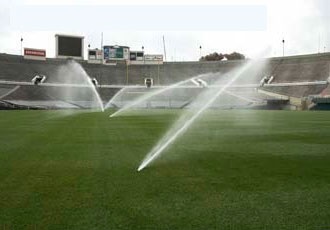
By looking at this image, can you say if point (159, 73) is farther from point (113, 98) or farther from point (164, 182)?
point (164, 182)

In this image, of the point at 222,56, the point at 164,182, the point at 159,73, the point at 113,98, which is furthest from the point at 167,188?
the point at 222,56

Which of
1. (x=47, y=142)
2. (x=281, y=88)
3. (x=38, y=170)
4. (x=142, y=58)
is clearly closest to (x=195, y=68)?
(x=142, y=58)

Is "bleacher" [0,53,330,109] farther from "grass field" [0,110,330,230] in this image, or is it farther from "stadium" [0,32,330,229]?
"grass field" [0,110,330,230]

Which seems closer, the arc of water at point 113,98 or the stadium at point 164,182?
the stadium at point 164,182

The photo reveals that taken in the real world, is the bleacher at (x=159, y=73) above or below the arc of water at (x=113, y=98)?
above

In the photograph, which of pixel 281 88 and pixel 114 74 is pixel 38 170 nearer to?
pixel 281 88

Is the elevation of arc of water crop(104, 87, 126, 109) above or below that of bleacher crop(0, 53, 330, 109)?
below

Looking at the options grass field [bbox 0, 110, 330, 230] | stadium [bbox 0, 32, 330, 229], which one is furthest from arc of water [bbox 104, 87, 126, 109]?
grass field [bbox 0, 110, 330, 230]

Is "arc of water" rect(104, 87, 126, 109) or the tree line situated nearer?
"arc of water" rect(104, 87, 126, 109)

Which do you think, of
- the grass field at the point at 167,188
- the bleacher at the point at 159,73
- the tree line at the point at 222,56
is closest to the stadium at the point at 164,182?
the grass field at the point at 167,188

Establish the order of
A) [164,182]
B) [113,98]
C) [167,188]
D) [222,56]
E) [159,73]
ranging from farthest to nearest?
[222,56] < [159,73] < [113,98] < [164,182] < [167,188]

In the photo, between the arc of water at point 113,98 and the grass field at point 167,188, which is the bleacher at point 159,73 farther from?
the grass field at point 167,188

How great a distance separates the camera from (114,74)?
336ft

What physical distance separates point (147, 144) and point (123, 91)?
81.3 metres
